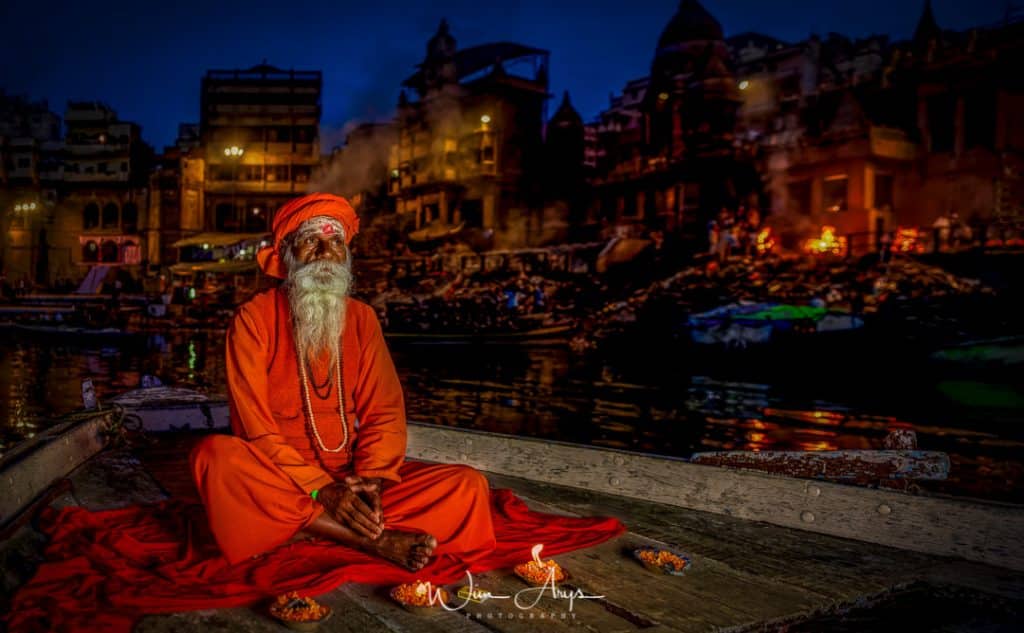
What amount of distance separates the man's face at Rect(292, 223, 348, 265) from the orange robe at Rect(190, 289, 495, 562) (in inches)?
9.9

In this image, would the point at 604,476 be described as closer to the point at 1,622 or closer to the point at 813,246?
the point at 1,622

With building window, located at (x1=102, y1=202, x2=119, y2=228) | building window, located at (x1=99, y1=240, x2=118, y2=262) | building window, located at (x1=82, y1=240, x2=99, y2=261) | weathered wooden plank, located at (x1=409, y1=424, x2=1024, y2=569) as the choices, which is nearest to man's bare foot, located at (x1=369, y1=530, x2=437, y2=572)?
weathered wooden plank, located at (x1=409, y1=424, x2=1024, y2=569)

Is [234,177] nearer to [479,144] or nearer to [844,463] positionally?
[479,144]

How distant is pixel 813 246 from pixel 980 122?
8.98 meters

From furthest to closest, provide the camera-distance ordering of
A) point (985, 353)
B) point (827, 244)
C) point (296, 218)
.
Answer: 1. point (827, 244)
2. point (985, 353)
3. point (296, 218)

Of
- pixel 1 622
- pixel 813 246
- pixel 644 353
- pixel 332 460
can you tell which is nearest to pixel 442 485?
pixel 332 460

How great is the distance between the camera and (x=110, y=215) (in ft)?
171

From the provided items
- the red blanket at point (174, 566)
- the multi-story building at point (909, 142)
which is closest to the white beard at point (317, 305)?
the red blanket at point (174, 566)

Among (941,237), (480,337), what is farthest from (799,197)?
(480,337)

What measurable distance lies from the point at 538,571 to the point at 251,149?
A: 53.5 meters

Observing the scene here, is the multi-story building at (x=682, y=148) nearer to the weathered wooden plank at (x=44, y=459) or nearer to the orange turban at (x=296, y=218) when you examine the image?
the weathered wooden plank at (x=44, y=459)

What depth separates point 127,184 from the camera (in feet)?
170

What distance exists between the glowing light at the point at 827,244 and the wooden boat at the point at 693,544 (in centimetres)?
3053

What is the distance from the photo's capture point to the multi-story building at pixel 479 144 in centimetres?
4728
